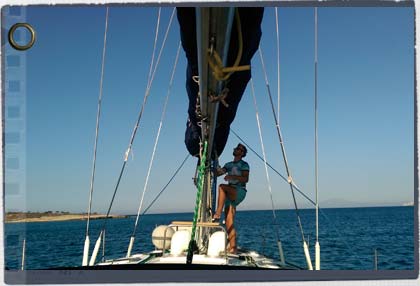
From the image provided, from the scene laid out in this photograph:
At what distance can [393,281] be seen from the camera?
1537mm

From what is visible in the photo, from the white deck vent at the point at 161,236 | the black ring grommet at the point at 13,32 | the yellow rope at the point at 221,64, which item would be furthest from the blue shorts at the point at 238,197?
the black ring grommet at the point at 13,32

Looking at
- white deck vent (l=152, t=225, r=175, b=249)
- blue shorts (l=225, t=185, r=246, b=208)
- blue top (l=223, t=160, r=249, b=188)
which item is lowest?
white deck vent (l=152, t=225, r=175, b=249)

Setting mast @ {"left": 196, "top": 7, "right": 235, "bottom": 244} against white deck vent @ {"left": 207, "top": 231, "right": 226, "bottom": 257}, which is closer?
mast @ {"left": 196, "top": 7, "right": 235, "bottom": 244}

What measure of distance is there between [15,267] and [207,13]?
101 cm

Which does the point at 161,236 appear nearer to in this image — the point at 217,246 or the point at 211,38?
the point at 217,246

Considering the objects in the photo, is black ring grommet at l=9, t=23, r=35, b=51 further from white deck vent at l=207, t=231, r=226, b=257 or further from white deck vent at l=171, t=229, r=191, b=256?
white deck vent at l=171, t=229, r=191, b=256

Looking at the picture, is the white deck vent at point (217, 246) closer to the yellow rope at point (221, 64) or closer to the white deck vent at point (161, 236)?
the white deck vent at point (161, 236)

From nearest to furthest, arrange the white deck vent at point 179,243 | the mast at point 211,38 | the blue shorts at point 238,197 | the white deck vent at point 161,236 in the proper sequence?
1. the mast at point 211,38
2. the white deck vent at point 179,243
3. the blue shorts at point 238,197
4. the white deck vent at point 161,236

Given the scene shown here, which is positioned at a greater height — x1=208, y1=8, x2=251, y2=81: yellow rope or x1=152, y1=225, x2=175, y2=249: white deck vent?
x1=208, y1=8, x2=251, y2=81: yellow rope

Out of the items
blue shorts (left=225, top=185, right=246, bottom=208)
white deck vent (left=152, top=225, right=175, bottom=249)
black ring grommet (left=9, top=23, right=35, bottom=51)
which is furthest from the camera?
white deck vent (left=152, top=225, right=175, bottom=249)

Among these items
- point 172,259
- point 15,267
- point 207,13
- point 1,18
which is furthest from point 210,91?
point 172,259

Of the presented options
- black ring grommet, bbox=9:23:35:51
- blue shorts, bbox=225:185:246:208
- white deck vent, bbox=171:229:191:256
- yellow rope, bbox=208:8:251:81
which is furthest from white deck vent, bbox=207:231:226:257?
black ring grommet, bbox=9:23:35:51

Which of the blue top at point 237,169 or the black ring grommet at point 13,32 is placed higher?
the black ring grommet at point 13,32

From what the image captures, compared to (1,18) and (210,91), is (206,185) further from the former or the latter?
(1,18)
